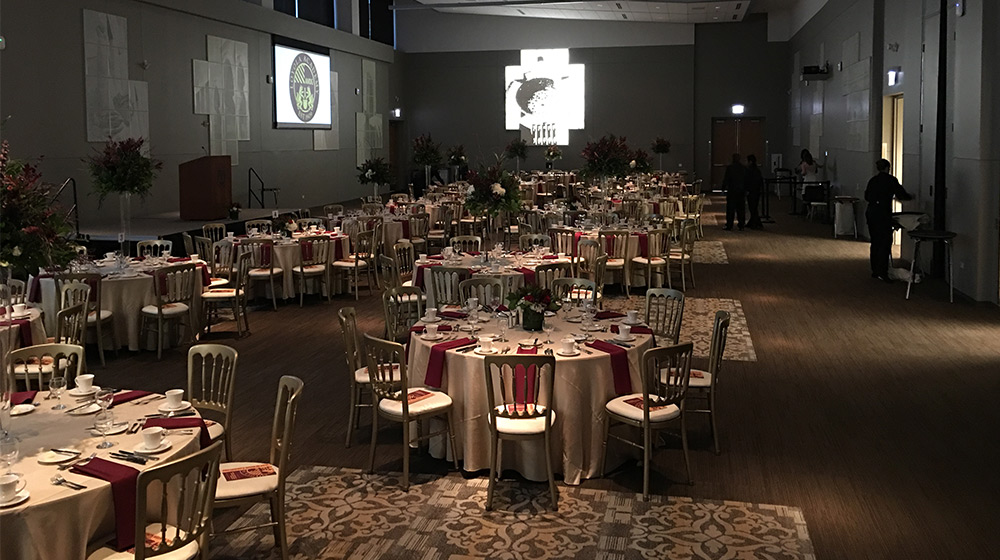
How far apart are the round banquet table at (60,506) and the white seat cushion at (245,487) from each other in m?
0.24

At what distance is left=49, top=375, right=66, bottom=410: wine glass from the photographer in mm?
4465

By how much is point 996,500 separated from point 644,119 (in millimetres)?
26979

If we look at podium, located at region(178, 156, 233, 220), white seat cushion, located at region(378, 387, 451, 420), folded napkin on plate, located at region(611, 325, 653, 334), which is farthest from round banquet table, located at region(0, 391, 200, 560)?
podium, located at region(178, 156, 233, 220)

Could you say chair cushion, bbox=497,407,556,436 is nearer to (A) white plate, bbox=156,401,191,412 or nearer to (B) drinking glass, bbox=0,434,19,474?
(A) white plate, bbox=156,401,191,412

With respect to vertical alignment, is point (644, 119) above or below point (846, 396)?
above

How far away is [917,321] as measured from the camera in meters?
10.2

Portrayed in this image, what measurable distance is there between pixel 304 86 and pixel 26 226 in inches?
801

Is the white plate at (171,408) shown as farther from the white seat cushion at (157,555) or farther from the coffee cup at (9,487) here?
the coffee cup at (9,487)

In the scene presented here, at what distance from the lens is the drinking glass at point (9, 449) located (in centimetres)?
369

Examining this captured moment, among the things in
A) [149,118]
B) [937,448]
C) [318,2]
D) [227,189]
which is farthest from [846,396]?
[318,2]

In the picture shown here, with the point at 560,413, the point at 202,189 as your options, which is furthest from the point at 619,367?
the point at 202,189

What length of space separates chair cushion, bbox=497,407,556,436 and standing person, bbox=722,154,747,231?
49.9 ft

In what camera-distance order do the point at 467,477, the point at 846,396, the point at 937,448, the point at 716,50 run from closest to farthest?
the point at 467,477 → the point at 937,448 → the point at 846,396 → the point at 716,50

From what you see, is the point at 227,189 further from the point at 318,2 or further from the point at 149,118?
the point at 318,2
